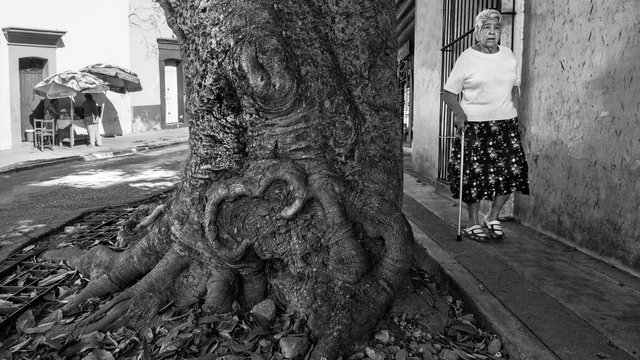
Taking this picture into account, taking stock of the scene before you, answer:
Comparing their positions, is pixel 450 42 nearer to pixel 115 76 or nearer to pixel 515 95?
pixel 515 95

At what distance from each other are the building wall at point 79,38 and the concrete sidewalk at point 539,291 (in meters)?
15.2

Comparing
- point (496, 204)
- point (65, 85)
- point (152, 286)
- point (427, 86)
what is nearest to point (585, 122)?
point (496, 204)

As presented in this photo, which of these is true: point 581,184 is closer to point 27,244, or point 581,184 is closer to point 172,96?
point 27,244

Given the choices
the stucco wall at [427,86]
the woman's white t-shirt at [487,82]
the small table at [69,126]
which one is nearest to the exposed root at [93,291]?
the woman's white t-shirt at [487,82]

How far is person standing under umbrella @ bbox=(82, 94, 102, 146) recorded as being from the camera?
54.9 ft

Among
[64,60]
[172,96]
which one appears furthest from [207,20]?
[172,96]

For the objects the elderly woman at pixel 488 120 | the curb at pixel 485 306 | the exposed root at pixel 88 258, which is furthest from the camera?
the elderly woman at pixel 488 120

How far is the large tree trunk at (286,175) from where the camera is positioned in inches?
108

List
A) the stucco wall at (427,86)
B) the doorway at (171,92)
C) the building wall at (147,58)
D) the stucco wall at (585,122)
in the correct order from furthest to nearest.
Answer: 1. the doorway at (171,92)
2. the building wall at (147,58)
3. the stucco wall at (427,86)
4. the stucco wall at (585,122)

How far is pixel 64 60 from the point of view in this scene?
18156 mm

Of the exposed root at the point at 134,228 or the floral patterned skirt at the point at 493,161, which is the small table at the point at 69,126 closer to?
the exposed root at the point at 134,228

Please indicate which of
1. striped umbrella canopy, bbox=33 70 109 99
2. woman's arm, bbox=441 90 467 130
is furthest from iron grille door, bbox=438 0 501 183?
striped umbrella canopy, bbox=33 70 109 99

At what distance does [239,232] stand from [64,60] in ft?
58.7

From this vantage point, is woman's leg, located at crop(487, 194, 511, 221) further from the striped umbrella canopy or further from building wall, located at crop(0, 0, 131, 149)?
building wall, located at crop(0, 0, 131, 149)
